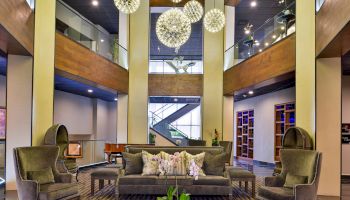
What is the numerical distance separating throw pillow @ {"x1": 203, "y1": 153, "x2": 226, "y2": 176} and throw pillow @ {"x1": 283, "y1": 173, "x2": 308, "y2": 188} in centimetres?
159

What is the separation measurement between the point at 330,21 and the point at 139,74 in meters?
9.21

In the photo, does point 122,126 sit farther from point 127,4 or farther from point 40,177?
point 40,177

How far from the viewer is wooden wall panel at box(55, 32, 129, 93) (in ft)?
28.3

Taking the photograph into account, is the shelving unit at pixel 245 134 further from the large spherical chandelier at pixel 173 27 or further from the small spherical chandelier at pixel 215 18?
the large spherical chandelier at pixel 173 27

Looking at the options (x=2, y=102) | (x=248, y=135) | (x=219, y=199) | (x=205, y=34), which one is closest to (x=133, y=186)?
(x=219, y=199)

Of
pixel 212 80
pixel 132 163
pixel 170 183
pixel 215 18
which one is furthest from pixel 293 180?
pixel 212 80

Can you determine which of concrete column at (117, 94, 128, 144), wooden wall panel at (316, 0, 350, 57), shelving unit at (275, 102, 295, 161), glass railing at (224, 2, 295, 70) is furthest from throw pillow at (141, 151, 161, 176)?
shelving unit at (275, 102, 295, 161)

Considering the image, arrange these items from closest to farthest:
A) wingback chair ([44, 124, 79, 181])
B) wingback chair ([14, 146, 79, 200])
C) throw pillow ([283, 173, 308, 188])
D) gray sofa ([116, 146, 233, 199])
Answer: wingback chair ([14, 146, 79, 200]) → throw pillow ([283, 173, 308, 188]) → gray sofa ([116, 146, 233, 199]) → wingback chair ([44, 124, 79, 181])

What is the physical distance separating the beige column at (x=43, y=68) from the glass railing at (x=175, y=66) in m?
6.58

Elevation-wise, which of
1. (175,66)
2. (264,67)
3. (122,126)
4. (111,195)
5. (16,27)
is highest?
(175,66)

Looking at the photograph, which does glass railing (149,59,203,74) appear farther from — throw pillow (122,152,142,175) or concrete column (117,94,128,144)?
throw pillow (122,152,142,175)

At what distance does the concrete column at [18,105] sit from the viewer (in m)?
7.49

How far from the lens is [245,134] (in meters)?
17.7

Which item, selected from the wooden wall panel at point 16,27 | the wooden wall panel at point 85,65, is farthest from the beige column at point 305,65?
the wooden wall panel at point 16,27
